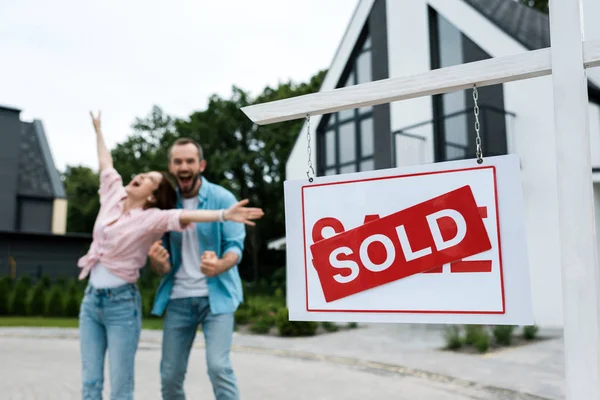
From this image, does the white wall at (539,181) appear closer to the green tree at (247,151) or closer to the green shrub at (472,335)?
the green shrub at (472,335)

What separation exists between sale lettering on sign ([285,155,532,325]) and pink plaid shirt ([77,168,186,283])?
1.59 metres

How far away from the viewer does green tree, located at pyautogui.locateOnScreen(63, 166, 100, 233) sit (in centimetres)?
4666

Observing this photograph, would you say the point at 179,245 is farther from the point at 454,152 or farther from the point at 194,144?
the point at 454,152

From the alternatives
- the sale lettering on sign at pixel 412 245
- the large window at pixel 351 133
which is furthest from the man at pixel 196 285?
the large window at pixel 351 133

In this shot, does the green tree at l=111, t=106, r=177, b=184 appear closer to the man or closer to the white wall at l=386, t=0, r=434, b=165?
the white wall at l=386, t=0, r=434, b=165

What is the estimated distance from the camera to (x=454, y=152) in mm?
13578

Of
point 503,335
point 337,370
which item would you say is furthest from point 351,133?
point 337,370

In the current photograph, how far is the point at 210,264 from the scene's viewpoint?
3.49 meters

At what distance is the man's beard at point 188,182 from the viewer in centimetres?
385

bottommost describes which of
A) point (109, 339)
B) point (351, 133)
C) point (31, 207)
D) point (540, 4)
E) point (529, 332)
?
point (529, 332)

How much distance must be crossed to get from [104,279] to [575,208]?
2.80 metres

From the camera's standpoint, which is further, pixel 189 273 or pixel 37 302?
pixel 37 302

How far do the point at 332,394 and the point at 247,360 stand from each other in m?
2.93

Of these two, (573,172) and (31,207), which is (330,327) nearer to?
(573,172)
